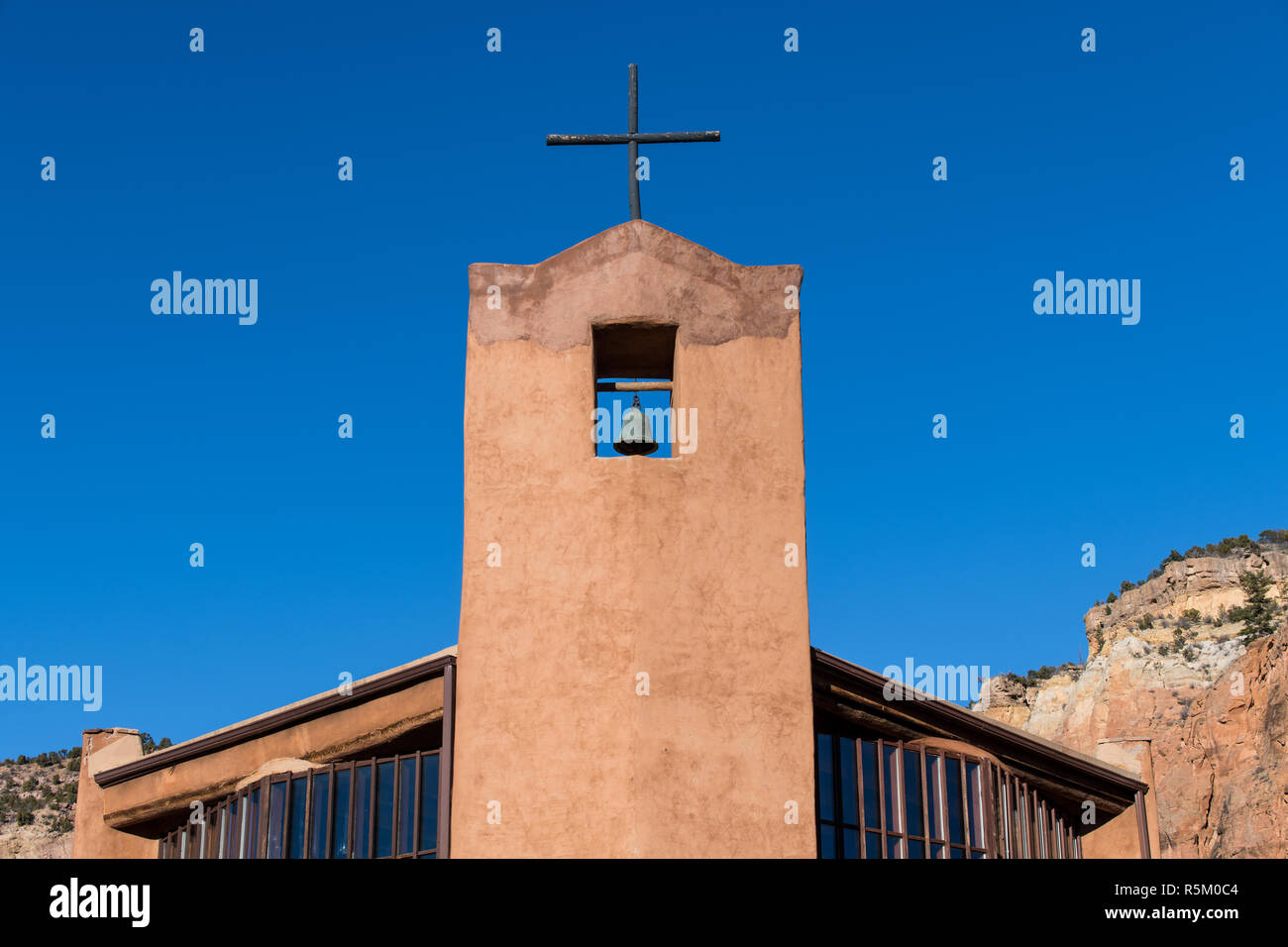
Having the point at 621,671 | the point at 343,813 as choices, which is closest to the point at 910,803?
the point at 621,671

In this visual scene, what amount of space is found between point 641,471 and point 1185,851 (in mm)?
54915

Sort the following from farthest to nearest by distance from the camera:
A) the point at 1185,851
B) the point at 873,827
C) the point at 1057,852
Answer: the point at 1185,851, the point at 1057,852, the point at 873,827

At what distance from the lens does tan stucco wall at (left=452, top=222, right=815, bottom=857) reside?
1393 cm

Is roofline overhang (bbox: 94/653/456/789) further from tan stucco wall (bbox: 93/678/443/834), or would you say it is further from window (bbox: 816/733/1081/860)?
window (bbox: 816/733/1081/860)

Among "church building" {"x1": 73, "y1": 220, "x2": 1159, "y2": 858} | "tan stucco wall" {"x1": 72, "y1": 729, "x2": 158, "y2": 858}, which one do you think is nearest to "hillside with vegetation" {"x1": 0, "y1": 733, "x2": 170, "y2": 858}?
"tan stucco wall" {"x1": 72, "y1": 729, "x2": 158, "y2": 858}

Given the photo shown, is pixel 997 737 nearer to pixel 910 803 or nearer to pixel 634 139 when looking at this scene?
pixel 910 803

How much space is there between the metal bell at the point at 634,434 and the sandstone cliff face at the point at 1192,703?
35203mm

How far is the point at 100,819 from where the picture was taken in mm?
18703

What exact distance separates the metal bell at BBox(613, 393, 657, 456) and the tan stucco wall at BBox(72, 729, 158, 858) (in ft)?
27.1

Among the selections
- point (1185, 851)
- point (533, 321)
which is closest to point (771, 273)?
point (533, 321)

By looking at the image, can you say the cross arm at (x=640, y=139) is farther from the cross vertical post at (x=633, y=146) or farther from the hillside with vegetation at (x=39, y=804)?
the hillside with vegetation at (x=39, y=804)
